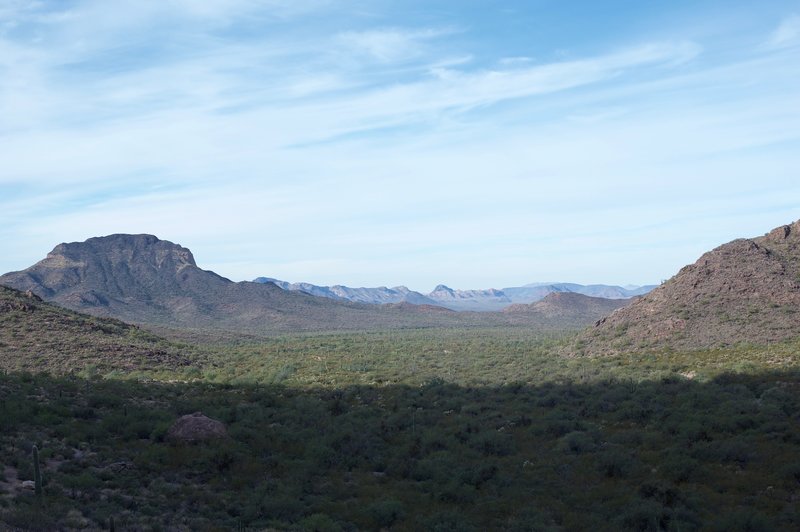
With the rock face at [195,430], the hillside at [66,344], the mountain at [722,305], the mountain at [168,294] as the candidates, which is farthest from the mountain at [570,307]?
the rock face at [195,430]

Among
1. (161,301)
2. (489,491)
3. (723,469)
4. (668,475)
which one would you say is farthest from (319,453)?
(161,301)

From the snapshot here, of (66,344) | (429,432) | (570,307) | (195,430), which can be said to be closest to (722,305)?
(429,432)

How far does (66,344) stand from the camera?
47.0 m

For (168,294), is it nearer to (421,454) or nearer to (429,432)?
(429,432)

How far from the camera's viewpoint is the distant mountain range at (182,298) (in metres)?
125

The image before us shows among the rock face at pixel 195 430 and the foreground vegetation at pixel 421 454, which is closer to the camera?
the foreground vegetation at pixel 421 454

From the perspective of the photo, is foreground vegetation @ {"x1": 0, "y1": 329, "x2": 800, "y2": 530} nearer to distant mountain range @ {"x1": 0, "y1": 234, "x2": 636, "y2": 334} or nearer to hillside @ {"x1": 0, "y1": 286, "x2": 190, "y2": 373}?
hillside @ {"x1": 0, "y1": 286, "x2": 190, "y2": 373}

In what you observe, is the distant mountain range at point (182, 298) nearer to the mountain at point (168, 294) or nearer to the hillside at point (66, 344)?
the mountain at point (168, 294)

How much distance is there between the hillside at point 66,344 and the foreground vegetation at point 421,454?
12.9 meters

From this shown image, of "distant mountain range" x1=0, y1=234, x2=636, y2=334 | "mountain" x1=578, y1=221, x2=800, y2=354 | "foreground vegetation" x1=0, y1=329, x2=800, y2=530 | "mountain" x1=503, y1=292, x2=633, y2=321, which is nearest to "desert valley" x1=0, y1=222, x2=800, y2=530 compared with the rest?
"foreground vegetation" x1=0, y1=329, x2=800, y2=530

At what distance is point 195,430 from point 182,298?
123628 millimetres

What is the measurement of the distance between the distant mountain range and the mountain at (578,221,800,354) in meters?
62.2

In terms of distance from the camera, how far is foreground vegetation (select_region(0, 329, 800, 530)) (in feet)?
47.7

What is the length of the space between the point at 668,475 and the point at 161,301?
132628 millimetres
